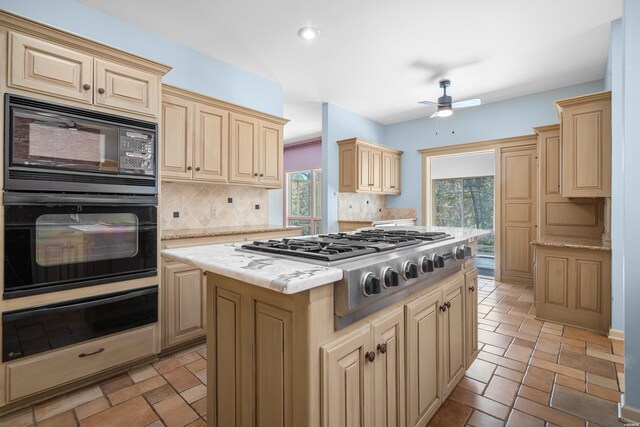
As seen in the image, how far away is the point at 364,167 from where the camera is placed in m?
5.32

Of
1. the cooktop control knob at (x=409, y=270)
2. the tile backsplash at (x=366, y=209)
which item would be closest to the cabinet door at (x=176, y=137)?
the cooktop control knob at (x=409, y=270)

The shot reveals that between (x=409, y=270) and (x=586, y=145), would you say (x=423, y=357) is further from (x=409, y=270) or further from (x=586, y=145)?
(x=586, y=145)

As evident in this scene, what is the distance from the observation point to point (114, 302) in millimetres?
2152

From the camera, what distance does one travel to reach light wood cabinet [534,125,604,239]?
3648mm

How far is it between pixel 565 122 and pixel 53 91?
4.47 meters

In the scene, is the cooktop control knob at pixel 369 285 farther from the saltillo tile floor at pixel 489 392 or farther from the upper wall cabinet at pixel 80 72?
the upper wall cabinet at pixel 80 72

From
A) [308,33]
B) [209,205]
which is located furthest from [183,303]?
[308,33]

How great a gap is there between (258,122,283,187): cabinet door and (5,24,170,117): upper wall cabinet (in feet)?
4.81

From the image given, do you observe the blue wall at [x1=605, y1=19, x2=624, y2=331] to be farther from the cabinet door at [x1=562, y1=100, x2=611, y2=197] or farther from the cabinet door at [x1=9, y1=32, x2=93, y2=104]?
the cabinet door at [x1=9, y1=32, x2=93, y2=104]

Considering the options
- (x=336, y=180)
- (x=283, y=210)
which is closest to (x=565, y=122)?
(x=336, y=180)

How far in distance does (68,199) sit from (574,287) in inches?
173

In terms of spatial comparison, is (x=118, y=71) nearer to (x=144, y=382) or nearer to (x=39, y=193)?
(x=39, y=193)

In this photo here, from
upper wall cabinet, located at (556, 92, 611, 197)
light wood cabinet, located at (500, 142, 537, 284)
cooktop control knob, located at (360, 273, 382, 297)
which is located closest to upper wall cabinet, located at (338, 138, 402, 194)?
light wood cabinet, located at (500, 142, 537, 284)

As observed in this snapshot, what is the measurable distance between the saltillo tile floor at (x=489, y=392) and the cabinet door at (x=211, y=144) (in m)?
1.68
